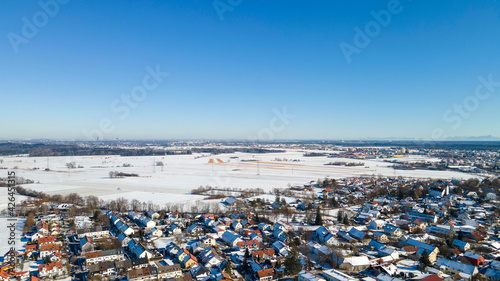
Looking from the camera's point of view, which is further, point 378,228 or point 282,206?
point 282,206

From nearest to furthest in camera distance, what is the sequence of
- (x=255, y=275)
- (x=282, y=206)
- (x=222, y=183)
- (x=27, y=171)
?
(x=255, y=275) < (x=282, y=206) < (x=222, y=183) < (x=27, y=171)

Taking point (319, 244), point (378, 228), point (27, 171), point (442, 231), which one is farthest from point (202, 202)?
point (27, 171)

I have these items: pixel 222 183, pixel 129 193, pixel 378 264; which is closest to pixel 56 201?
pixel 129 193

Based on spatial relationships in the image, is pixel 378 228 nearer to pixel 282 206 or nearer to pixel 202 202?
pixel 282 206

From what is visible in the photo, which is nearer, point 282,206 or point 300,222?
point 300,222

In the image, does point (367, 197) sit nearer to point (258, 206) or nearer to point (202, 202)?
point (258, 206)

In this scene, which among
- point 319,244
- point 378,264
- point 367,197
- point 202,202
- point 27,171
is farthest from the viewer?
point 27,171
